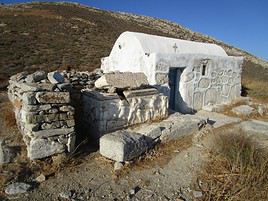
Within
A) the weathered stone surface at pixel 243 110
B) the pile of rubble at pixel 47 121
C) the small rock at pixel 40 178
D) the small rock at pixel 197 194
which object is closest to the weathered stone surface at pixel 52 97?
the pile of rubble at pixel 47 121

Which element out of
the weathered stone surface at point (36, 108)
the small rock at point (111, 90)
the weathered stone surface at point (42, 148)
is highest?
the small rock at point (111, 90)

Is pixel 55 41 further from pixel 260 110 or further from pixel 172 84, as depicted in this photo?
pixel 260 110

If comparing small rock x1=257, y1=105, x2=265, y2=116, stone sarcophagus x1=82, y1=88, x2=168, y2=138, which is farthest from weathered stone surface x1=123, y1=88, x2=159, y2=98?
small rock x1=257, y1=105, x2=265, y2=116

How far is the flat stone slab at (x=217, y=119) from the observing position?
8.47 metres

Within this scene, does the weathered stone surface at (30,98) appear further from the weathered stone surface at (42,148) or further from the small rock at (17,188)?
the small rock at (17,188)

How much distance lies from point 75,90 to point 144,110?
190cm

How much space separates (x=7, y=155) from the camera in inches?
191

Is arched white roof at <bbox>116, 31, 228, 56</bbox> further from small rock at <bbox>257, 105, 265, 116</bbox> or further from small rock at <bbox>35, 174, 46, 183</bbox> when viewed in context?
small rock at <bbox>35, 174, 46, 183</bbox>

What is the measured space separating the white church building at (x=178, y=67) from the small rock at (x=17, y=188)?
5283 mm

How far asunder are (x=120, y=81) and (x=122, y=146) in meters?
2.46

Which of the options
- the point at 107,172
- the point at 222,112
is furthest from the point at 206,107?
the point at 107,172

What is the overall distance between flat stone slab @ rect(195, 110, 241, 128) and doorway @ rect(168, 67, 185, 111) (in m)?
0.88

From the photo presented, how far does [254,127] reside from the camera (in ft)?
27.3

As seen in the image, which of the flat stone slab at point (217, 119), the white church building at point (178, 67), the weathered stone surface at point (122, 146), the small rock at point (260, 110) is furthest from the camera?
the small rock at point (260, 110)
